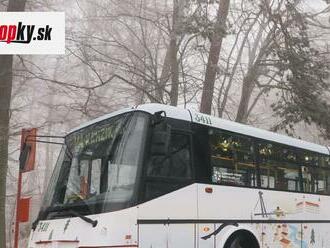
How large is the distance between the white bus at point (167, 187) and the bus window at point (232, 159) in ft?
0.06

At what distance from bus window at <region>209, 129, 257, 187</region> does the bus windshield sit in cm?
182

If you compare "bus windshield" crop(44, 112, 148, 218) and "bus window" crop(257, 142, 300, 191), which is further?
"bus window" crop(257, 142, 300, 191)

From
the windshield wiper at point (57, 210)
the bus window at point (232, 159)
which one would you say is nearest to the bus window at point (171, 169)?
the bus window at point (232, 159)

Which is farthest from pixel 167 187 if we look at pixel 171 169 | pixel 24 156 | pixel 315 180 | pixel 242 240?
pixel 315 180

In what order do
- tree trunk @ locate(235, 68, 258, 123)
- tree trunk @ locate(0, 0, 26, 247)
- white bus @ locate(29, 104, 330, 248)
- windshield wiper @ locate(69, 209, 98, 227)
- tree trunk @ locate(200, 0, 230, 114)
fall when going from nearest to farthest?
windshield wiper @ locate(69, 209, 98, 227) < white bus @ locate(29, 104, 330, 248) < tree trunk @ locate(0, 0, 26, 247) < tree trunk @ locate(200, 0, 230, 114) < tree trunk @ locate(235, 68, 258, 123)

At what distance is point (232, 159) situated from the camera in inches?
431

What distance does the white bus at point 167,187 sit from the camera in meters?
8.93

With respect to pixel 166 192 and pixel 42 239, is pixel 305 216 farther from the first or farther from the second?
pixel 42 239

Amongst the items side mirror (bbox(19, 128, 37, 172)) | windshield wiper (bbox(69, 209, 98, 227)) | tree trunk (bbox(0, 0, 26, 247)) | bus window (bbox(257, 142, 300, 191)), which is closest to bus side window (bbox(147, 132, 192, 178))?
windshield wiper (bbox(69, 209, 98, 227))

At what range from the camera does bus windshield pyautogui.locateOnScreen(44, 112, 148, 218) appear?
895 cm

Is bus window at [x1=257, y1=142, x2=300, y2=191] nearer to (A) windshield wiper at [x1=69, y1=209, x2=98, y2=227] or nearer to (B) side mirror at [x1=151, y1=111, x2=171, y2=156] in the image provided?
(B) side mirror at [x1=151, y1=111, x2=171, y2=156]

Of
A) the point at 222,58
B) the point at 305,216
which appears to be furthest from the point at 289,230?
the point at 222,58

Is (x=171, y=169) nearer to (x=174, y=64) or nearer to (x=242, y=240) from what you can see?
(x=242, y=240)

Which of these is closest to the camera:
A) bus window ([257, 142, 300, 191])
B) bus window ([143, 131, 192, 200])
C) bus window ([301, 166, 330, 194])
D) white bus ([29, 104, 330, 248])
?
white bus ([29, 104, 330, 248])
